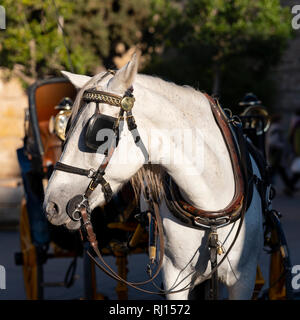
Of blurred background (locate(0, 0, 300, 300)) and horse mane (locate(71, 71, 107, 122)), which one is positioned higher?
blurred background (locate(0, 0, 300, 300))

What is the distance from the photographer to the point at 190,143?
9.17 feet

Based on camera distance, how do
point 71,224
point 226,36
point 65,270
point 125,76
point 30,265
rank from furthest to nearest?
point 226,36
point 65,270
point 30,265
point 71,224
point 125,76

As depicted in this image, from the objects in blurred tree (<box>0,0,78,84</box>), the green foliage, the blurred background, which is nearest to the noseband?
the blurred background

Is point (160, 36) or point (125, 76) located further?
point (160, 36)

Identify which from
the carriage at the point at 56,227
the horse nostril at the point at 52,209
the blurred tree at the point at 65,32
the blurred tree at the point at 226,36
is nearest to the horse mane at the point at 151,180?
the horse nostril at the point at 52,209

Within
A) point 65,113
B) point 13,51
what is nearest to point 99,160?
point 65,113

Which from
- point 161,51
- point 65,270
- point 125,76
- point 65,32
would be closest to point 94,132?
point 125,76

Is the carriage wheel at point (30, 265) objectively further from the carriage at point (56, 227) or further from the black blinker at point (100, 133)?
the black blinker at point (100, 133)

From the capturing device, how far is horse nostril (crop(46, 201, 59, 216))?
2.62 m

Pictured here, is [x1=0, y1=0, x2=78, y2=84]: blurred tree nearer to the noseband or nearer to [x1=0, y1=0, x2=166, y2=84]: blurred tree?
[x1=0, y1=0, x2=166, y2=84]: blurred tree

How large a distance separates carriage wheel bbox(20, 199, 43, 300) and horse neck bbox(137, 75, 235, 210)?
7.80 ft

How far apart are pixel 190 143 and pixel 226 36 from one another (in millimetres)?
12206

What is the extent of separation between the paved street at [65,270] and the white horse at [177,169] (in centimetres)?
196

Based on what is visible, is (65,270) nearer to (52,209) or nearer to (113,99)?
(52,209)
